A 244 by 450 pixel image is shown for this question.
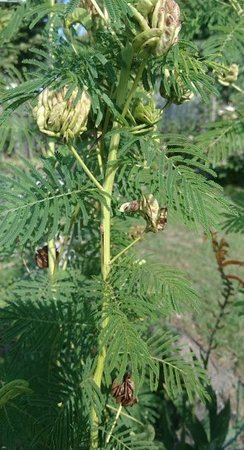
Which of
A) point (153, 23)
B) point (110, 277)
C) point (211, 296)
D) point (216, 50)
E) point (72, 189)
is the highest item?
point (216, 50)

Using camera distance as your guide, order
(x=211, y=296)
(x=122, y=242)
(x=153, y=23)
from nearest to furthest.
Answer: (x=153, y=23)
(x=122, y=242)
(x=211, y=296)

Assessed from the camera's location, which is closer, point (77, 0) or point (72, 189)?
point (77, 0)

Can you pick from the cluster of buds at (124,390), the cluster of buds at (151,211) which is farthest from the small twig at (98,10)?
the cluster of buds at (124,390)

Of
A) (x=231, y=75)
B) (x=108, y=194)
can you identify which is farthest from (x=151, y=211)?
(x=231, y=75)

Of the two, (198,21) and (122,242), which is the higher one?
(198,21)

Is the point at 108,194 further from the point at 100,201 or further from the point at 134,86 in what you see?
the point at 134,86

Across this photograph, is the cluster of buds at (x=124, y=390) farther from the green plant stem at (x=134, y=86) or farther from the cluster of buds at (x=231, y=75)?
the cluster of buds at (x=231, y=75)

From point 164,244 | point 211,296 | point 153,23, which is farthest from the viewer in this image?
point 164,244

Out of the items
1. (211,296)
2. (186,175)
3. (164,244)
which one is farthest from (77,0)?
(164,244)

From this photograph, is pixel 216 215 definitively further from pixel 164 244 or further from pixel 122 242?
pixel 164 244
